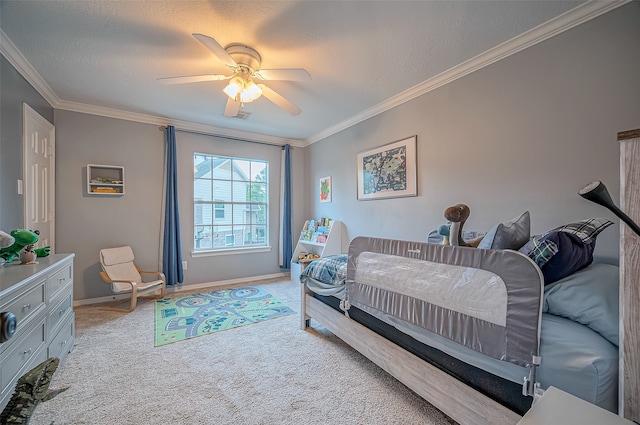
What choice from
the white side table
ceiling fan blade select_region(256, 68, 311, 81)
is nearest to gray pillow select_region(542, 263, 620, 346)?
the white side table

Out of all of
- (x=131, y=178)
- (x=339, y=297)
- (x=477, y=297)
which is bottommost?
(x=339, y=297)

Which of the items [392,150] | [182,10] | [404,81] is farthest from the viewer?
[392,150]

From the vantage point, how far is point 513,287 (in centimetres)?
115

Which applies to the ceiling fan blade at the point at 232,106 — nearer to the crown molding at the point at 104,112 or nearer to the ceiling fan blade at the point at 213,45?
the ceiling fan blade at the point at 213,45

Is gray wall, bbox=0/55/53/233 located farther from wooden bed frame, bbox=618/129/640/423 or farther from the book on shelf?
wooden bed frame, bbox=618/129/640/423

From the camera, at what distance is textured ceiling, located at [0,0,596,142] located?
5.86ft

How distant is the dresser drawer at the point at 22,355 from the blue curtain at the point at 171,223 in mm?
2116

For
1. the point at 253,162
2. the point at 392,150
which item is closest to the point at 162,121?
the point at 253,162

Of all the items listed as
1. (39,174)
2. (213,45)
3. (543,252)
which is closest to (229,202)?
(39,174)

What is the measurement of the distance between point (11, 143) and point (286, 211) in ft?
10.6

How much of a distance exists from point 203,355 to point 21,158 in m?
2.38

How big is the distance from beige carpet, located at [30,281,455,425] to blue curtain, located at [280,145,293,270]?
218cm

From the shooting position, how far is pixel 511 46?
84.2 inches

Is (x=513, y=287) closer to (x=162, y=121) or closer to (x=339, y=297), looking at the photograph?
(x=339, y=297)
